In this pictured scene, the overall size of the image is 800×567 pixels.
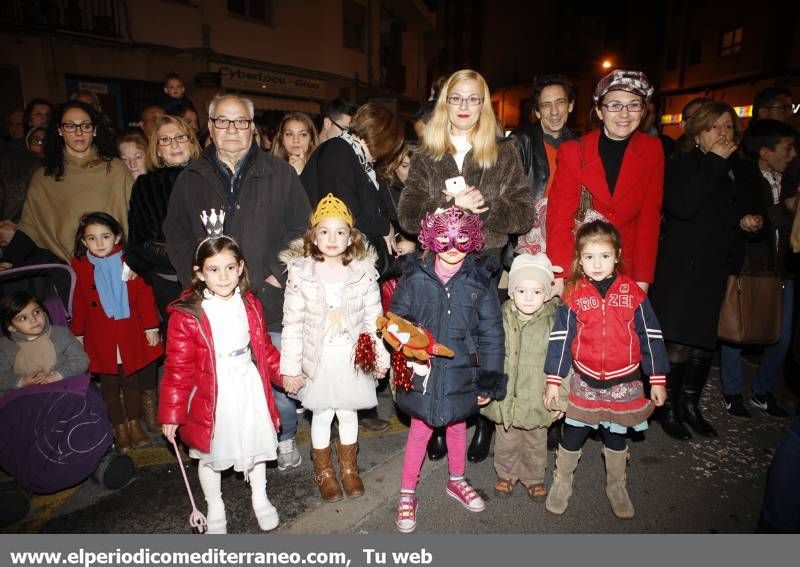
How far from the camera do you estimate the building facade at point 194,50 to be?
1171 cm

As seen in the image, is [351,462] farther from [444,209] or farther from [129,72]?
[129,72]

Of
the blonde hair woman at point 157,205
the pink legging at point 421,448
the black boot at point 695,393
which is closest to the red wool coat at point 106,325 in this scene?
the blonde hair woman at point 157,205

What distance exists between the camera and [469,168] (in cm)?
332

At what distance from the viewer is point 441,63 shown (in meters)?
40.6

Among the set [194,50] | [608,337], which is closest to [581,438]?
[608,337]

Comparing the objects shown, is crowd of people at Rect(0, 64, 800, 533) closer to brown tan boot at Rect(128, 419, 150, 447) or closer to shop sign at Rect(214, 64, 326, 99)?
brown tan boot at Rect(128, 419, 150, 447)

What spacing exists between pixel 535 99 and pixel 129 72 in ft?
44.4

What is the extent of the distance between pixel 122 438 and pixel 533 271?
3552 millimetres

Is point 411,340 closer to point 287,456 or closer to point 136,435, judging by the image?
point 287,456

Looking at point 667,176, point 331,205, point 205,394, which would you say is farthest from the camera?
point 667,176

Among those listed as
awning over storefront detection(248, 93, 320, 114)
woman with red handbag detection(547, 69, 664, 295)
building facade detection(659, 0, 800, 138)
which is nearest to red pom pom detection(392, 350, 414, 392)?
woman with red handbag detection(547, 69, 664, 295)

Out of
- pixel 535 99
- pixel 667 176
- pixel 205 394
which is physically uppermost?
pixel 535 99

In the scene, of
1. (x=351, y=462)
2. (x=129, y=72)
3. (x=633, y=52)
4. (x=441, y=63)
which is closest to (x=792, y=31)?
(x=633, y=52)

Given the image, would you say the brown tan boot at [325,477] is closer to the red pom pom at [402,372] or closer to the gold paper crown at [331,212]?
the red pom pom at [402,372]
